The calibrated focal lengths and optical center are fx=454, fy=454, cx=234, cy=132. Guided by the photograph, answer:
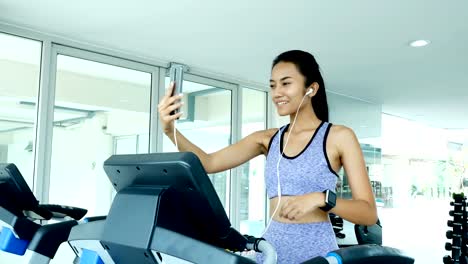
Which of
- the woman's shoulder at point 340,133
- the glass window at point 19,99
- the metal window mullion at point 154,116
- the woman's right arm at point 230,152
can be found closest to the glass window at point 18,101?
the glass window at point 19,99

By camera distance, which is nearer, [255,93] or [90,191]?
[90,191]

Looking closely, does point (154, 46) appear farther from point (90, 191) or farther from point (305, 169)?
point (305, 169)

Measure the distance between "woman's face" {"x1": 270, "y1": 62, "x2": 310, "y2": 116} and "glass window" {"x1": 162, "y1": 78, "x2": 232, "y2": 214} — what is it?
329cm

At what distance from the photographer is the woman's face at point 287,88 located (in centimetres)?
125

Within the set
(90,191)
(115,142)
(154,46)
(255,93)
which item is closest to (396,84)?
(255,93)

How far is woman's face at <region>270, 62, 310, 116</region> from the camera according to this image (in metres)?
1.25

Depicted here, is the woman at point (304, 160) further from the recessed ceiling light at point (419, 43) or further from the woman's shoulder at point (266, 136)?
the recessed ceiling light at point (419, 43)

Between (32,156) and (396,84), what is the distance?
3.78m

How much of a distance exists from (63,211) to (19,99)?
89.5 inches

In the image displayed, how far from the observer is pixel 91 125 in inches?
156

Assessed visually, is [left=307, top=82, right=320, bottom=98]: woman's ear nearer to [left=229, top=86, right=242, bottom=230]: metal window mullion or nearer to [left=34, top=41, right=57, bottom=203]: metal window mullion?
[left=34, top=41, right=57, bottom=203]: metal window mullion

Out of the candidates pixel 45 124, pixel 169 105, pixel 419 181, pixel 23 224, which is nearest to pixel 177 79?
pixel 169 105

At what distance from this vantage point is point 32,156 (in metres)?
3.53

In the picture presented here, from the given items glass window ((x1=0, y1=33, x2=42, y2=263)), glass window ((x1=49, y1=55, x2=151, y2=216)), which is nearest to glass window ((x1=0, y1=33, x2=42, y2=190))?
glass window ((x1=0, y1=33, x2=42, y2=263))
